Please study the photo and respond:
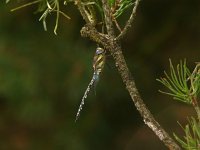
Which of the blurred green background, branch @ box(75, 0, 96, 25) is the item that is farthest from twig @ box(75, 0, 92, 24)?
the blurred green background

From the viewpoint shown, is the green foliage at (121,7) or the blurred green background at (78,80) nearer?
the green foliage at (121,7)

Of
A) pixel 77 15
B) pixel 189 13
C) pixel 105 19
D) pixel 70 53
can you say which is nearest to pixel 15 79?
pixel 70 53

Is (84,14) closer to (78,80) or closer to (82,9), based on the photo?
(82,9)

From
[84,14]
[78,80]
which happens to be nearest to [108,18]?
[84,14]

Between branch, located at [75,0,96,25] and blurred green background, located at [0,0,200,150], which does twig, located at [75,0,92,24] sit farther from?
blurred green background, located at [0,0,200,150]

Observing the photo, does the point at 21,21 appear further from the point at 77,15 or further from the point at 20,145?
the point at 20,145

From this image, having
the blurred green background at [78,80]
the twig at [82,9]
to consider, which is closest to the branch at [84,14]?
the twig at [82,9]

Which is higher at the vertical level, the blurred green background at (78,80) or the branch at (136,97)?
the branch at (136,97)

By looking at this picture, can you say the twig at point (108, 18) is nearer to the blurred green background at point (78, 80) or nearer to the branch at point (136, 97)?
the branch at point (136, 97)

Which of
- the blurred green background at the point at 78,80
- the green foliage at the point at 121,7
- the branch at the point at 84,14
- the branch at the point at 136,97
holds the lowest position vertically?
the blurred green background at the point at 78,80
